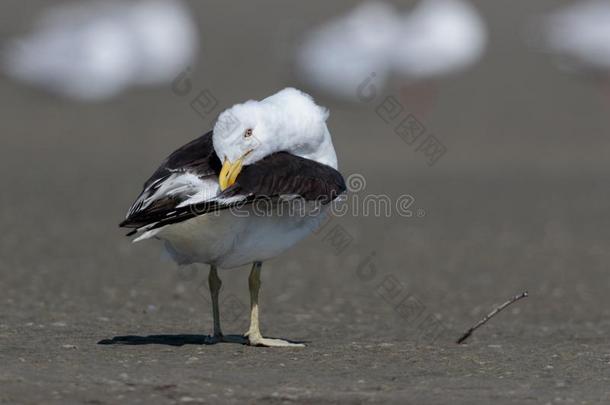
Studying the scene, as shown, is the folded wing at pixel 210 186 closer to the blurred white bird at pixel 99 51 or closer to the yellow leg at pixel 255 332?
the yellow leg at pixel 255 332

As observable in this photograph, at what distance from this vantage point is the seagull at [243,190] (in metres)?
6.18

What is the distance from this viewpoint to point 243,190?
20.2 feet

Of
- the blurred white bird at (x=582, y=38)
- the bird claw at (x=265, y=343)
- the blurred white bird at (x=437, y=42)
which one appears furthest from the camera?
the blurred white bird at (x=437, y=42)

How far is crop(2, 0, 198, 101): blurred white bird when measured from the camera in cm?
1975

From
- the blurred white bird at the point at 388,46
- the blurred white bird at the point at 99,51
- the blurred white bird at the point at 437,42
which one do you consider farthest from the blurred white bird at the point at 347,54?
the blurred white bird at the point at 99,51

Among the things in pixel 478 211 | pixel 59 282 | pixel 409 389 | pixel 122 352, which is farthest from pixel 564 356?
pixel 478 211

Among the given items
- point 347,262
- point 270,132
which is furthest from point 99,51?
point 270,132

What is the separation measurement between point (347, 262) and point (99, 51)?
9.82 m

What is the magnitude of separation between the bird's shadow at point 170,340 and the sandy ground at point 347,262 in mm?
40

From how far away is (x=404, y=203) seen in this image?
568 inches

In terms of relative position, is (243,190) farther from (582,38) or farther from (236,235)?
(582,38)

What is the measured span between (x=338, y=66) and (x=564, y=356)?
1259 cm

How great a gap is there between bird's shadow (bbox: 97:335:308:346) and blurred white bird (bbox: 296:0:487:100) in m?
11.9

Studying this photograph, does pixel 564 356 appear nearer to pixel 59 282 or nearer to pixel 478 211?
pixel 59 282
